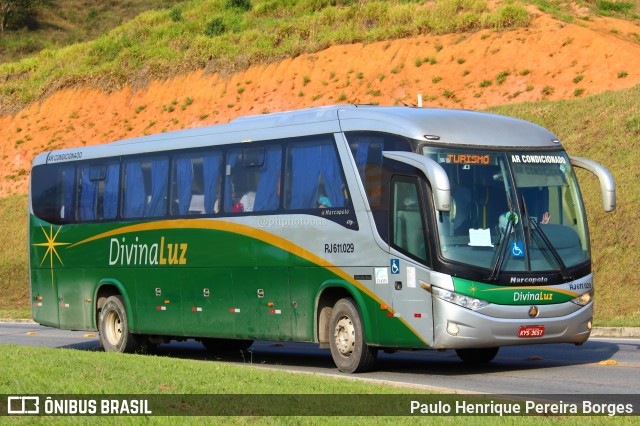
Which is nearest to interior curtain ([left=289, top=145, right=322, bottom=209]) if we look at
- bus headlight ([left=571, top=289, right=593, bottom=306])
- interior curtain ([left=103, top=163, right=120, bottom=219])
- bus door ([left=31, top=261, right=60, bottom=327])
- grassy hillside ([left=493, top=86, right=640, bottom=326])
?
bus headlight ([left=571, top=289, right=593, bottom=306])

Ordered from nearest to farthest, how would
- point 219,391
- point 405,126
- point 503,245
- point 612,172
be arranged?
point 219,391 < point 503,245 < point 405,126 < point 612,172

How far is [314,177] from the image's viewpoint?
16641 millimetres

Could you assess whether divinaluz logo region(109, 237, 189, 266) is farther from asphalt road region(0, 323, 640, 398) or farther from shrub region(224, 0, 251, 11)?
shrub region(224, 0, 251, 11)

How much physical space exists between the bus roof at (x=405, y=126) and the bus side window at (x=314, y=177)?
0.83 ft

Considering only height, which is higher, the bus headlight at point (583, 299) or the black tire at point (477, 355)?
the bus headlight at point (583, 299)

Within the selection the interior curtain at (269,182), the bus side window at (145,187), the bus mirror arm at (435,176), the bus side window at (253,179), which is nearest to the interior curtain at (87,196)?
the bus side window at (145,187)

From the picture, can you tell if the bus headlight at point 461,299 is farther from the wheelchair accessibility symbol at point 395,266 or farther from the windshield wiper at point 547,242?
the windshield wiper at point 547,242

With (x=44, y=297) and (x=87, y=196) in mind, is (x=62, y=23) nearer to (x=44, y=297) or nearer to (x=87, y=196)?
(x=44, y=297)

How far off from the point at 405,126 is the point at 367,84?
39116mm

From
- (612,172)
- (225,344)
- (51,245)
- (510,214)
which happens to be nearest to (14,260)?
(612,172)

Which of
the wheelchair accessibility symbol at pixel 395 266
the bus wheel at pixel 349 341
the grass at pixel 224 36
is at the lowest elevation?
the bus wheel at pixel 349 341

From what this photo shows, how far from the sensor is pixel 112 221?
20734 mm

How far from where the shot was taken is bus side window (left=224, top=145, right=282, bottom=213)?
57.0 ft

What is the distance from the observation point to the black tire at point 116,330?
813 inches
